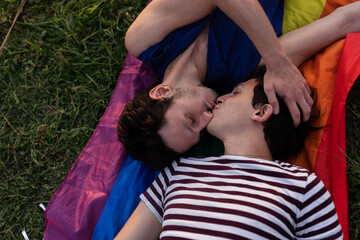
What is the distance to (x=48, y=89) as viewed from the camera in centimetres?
266

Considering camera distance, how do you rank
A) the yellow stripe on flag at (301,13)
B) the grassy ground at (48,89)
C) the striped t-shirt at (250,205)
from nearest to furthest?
1. the striped t-shirt at (250,205)
2. the yellow stripe on flag at (301,13)
3. the grassy ground at (48,89)

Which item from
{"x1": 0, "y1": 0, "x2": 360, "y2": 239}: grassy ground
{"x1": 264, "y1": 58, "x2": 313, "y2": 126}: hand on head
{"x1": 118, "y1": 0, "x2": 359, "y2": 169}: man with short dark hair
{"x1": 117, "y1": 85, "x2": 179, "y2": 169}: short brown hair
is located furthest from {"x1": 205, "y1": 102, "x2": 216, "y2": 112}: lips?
{"x1": 0, "y1": 0, "x2": 360, "y2": 239}: grassy ground

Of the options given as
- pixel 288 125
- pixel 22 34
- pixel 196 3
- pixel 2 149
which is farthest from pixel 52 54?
pixel 288 125

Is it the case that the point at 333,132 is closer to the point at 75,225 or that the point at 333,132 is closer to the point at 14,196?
the point at 75,225

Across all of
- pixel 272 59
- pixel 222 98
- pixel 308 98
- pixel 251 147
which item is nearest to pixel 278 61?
pixel 272 59

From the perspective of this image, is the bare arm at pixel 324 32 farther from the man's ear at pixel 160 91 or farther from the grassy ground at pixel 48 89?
the grassy ground at pixel 48 89

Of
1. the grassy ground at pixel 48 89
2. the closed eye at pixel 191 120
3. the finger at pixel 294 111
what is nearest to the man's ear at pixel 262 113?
the finger at pixel 294 111

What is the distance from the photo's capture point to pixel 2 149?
258cm

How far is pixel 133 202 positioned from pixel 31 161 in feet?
3.11

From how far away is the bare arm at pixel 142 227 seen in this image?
1.83 metres

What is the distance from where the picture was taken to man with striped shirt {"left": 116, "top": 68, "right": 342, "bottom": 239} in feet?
5.12

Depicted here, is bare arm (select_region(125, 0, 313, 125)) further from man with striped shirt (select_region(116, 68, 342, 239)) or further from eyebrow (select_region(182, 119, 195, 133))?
eyebrow (select_region(182, 119, 195, 133))

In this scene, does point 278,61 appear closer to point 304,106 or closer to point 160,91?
point 304,106

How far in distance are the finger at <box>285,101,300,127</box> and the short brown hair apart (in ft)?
2.31
